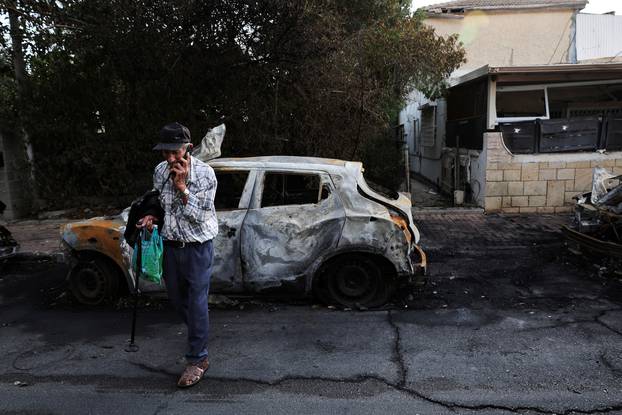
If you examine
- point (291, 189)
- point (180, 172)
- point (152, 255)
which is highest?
point (180, 172)

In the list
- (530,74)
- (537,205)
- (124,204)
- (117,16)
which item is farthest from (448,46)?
(124,204)

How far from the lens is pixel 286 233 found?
4.93 metres

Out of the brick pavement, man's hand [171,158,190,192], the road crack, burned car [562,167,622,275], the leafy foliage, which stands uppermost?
the leafy foliage

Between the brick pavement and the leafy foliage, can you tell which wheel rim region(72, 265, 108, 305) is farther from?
the brick pavement

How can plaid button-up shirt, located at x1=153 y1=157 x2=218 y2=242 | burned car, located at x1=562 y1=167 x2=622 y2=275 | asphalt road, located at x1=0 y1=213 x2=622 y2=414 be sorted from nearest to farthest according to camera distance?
1. asphalt road, located at x1=0 y1=213 x2=622 y2=414
2. plaid button-up shirt, located at x1=153 y1=157 x2=218 y2=242
3. burned car, located at x1=562 y1=167 x2=622 y2=275

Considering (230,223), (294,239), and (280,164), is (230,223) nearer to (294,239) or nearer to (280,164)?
(294,239)

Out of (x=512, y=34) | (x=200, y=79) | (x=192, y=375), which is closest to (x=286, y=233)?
(x=192, y=375)

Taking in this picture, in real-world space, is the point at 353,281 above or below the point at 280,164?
below

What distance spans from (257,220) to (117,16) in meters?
4.89

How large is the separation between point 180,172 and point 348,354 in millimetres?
2074

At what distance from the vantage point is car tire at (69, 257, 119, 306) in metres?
5.21

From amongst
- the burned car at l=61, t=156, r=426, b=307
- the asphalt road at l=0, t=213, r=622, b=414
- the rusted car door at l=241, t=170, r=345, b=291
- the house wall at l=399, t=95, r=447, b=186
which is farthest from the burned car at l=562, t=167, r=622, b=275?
the house wall at l=399, t=95, r=447, b=186

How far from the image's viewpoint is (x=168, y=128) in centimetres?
343

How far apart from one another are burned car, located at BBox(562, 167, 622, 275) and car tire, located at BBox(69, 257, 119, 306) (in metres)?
5.97
